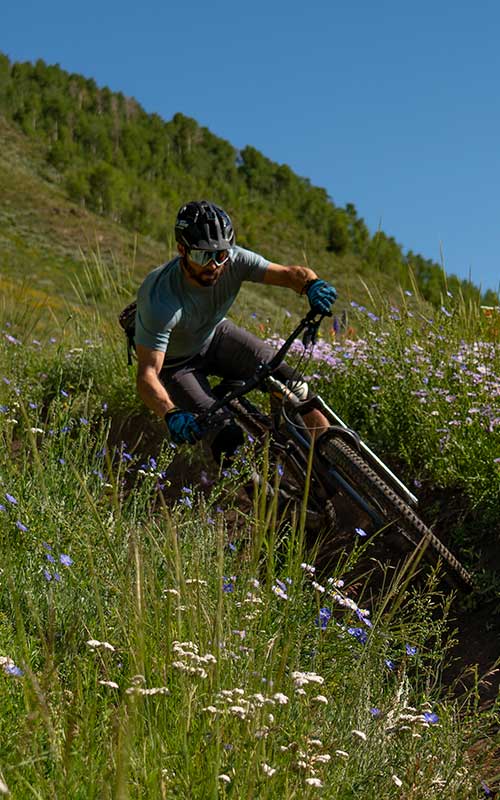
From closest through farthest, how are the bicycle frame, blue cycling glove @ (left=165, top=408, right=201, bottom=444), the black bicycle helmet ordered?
blue cycling glove @ (left=165, top=408, right=201, bottom=444) → the bicycle frame → the black bicycle helmet

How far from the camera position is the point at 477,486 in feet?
16.1

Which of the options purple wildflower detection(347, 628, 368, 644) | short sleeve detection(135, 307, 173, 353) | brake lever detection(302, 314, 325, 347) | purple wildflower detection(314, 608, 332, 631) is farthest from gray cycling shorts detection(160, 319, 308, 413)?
purple wildflower detection(347, 628, 368, 644)

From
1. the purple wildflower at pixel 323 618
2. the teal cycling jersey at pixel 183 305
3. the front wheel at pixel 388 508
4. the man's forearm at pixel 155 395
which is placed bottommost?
the purple wildflower at pixel 323 618

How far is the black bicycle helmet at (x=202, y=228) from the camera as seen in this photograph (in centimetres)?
458

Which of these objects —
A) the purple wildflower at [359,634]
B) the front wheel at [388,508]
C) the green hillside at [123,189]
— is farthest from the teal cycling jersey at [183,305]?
the green hillside at [123,189]

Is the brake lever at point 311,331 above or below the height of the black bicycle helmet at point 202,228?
below

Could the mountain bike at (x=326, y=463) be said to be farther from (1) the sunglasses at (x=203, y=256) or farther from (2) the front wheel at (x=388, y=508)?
(1) the sunglasses at (x=203, y=256)

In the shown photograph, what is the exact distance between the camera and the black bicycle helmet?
4.58 meters

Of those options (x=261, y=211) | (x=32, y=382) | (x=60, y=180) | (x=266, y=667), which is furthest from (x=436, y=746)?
(x=261, y=211)

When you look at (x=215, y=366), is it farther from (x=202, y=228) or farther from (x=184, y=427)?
(x=184, y=427)

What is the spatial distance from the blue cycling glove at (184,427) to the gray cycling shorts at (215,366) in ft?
2.19

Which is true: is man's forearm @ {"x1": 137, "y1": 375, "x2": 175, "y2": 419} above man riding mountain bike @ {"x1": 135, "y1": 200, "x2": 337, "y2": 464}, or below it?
below

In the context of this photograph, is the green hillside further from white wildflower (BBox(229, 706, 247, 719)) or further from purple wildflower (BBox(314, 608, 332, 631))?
white wildflower (BBox(229, 706, 247, 719))

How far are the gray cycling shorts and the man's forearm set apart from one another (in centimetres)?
38
